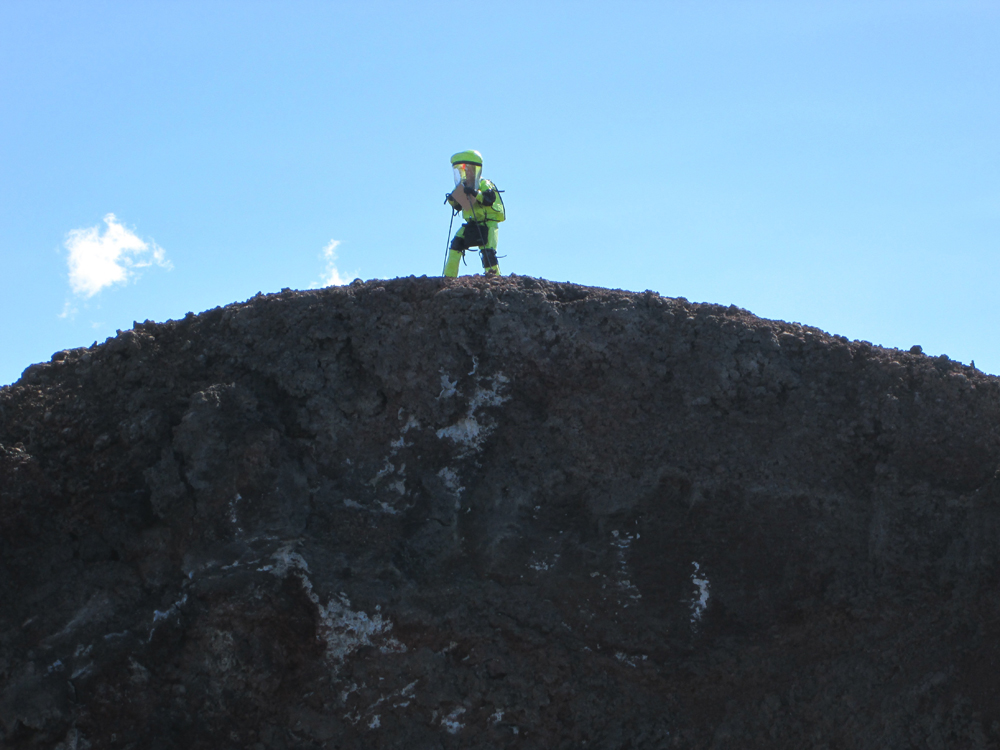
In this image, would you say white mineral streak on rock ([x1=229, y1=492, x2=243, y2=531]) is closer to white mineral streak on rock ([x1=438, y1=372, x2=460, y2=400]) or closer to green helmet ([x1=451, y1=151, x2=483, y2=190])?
white mineral streak on rock ([x1=438, y1=372, x2=460, y2=400])

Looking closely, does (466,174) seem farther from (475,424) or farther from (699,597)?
(699,597)

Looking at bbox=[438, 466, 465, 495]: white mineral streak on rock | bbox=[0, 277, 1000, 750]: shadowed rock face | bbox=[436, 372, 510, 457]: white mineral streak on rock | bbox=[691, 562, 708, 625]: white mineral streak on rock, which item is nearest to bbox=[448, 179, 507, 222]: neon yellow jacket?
bbox=[0, 277, 1000, 750]: shadowed rock face

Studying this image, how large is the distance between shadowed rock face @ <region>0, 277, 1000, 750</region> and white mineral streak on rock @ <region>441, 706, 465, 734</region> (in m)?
0.01

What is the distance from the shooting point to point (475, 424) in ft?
18.6

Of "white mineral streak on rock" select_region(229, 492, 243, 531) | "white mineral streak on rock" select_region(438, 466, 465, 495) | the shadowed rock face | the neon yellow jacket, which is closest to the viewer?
the shadowed rock face

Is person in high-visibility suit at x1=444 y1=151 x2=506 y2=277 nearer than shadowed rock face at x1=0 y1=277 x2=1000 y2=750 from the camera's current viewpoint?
No

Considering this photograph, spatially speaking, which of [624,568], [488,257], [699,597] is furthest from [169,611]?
[488,257]

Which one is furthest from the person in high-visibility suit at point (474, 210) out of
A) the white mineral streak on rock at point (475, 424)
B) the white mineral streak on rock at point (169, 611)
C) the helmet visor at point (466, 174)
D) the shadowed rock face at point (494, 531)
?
the white mineral streak on rock at point (169, 611)

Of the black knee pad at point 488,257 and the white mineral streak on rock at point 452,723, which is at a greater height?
the black knee pad at point 488,257

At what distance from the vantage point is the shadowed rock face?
5.00 m

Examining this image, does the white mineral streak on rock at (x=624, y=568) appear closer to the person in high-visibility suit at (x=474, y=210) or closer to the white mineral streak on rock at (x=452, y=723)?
the white mineral streak on rock at (x=452, y=723)

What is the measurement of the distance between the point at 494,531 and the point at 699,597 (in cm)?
121

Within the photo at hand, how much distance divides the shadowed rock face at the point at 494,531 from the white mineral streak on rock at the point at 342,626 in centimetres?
2

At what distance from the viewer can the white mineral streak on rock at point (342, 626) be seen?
5.03 m
